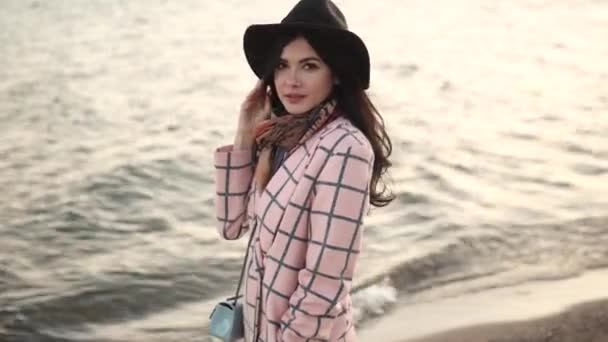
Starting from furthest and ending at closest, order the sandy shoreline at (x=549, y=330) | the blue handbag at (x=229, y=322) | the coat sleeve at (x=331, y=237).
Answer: the sandy shoreline at (x=549, y=330), the blue handbag at (x=229, y=322), the coat sleeve at (x=331, y=237)

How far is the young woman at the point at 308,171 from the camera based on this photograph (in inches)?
92.9

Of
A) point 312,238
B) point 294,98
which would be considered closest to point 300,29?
point 294,98

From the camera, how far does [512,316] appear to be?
489cm

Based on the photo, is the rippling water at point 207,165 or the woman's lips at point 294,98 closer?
the woman's lips at point 294,98

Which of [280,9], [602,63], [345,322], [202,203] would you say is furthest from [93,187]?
[280,9]

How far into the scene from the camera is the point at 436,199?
7.39 meters

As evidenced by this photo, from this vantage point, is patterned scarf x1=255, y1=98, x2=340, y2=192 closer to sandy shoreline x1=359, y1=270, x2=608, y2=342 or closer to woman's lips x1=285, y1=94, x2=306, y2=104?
woman's lips x1=285, y1=94, x2=306, y2=104

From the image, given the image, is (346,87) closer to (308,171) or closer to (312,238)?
(308,171)

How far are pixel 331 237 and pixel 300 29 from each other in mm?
597

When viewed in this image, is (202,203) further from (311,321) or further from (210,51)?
(210,51)

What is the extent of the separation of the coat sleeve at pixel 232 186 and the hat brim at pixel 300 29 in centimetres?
28

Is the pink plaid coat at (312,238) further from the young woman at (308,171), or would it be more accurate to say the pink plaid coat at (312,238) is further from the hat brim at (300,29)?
the hat brim at (300,29)

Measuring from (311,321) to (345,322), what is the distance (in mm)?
183

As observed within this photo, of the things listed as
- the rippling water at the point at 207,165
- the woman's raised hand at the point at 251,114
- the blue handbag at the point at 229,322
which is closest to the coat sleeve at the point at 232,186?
the woman's raised hand at the point at 251,114
